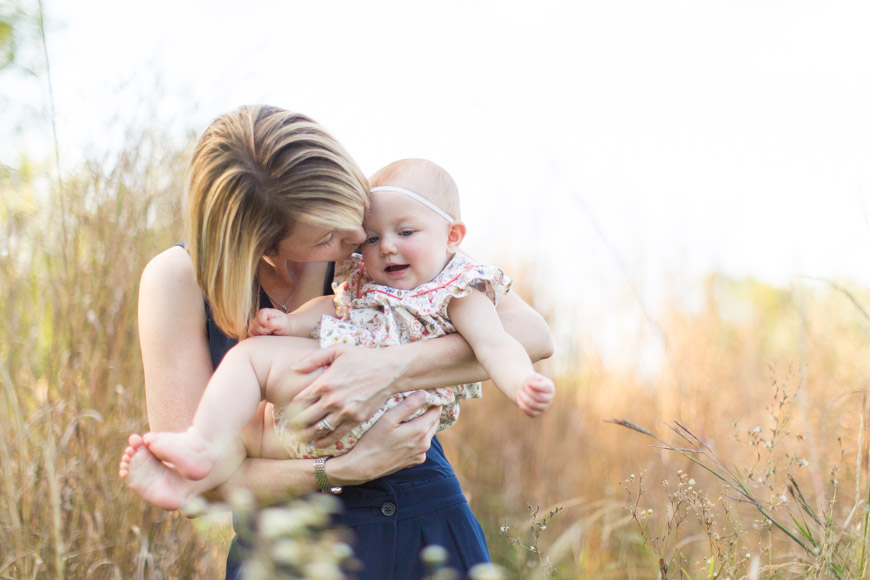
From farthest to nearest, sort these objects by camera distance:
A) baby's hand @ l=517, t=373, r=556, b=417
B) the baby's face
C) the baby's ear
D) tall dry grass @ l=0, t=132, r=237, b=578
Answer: tall dry grass @ l=0, t=132, r=237, b=578 → the baby's ear → the baby's face → baby's hand @ l=517, t=373, r=556, b=417

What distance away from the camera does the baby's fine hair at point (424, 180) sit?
199 centimetres

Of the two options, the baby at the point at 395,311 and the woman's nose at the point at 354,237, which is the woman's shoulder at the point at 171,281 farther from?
the woman's nose at the point at 354,237

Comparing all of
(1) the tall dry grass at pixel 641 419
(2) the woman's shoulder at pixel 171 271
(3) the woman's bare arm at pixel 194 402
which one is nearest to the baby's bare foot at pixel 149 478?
(3) the woman's bare arm at pixel 194 402

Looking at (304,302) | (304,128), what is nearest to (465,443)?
(304,302)

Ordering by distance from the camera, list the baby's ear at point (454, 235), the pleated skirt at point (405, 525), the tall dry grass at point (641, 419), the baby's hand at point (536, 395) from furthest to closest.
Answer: the tall dry grass at point (641, 419) → the baby's ear at point (454, 235) → the pleated skirt at point (405, 525) → the baby's hand at point (536, 395)

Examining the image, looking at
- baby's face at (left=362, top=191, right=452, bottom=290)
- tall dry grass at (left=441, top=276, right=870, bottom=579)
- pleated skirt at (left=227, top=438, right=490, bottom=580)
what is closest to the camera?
pleated skirt at (left=227, top=438, right=490, bottom=580)

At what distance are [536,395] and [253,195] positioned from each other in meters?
0.78

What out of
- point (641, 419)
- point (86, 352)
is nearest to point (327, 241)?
point (86, 352)

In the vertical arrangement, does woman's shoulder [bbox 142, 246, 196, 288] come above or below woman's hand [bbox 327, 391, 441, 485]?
above

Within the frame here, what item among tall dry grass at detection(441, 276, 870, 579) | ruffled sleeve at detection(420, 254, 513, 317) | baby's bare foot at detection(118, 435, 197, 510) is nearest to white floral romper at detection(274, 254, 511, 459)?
ruffled sleeve at detection(420, 254, 513, 317)

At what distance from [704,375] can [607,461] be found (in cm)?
76

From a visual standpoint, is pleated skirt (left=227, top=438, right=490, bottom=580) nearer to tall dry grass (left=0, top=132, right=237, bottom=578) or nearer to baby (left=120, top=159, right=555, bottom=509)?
baby (left=120, top=159, right=555, bottom=509)

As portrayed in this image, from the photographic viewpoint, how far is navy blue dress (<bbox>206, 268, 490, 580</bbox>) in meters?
1.75

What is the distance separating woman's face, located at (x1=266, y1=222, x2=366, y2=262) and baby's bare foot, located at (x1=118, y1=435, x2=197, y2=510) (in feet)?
1.77
